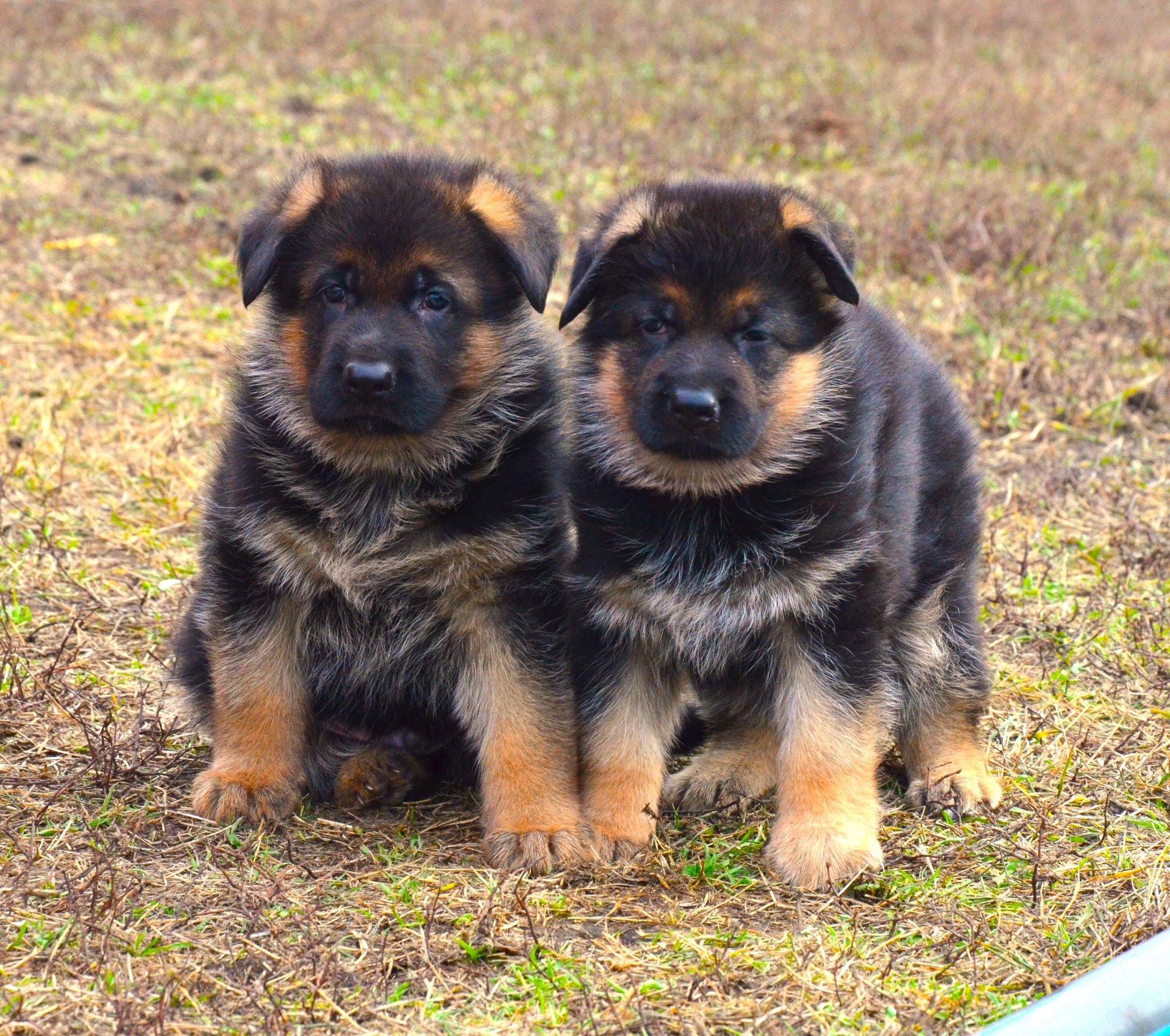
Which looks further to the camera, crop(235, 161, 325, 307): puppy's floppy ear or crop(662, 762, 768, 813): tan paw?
crop(662, 762, 768, 813): tan paw

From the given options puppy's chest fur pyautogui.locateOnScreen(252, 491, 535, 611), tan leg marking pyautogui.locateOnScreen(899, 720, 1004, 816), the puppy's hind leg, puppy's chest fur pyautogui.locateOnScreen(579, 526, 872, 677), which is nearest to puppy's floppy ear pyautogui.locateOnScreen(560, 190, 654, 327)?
puppy's chest fur pyautogui.locateOnScreen(252, 491, 535, 611)

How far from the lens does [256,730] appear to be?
4.18m

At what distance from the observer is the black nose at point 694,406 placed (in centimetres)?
371

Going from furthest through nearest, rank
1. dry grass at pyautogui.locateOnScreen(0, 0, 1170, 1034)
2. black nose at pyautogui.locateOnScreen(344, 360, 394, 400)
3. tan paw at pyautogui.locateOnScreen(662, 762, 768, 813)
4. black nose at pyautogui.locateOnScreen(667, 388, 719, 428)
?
tan paw at pyautogui.locateOnScreen(662, 762, 768, 813), black nose at pyautogui.locateOnScreen(344, 360, 394, 400), black nose at pyautogui.locateOnScreen(667, 388, 719, 428), dry grass at pyautogui.locateOnScreen(0, 0, 1170, 1034)

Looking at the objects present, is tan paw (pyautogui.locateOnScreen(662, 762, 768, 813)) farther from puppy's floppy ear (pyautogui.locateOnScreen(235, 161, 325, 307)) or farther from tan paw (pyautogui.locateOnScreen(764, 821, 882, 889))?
puppy's floppy ear (pyautogui.locateOnScreen(235, 161, 325, 307))

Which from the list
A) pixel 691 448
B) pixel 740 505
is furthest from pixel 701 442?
pixel 740 505

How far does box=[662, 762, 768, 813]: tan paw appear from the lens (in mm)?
4461

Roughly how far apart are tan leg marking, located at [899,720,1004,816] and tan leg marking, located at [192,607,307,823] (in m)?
1.98

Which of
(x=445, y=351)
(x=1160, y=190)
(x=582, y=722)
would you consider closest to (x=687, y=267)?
(x=445, y=351)

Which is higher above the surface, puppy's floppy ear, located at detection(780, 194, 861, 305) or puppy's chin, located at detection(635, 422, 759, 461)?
puppy's floppy ear, located at detection(780, 194, 861, 305)

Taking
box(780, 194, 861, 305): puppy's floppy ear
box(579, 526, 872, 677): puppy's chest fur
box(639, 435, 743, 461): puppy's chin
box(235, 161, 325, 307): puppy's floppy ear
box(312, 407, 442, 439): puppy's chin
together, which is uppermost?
box(780, 194, 861, 305): puppy's floppy ear

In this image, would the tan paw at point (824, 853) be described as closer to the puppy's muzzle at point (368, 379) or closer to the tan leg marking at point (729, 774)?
the tan leg marking at point (729, 774)

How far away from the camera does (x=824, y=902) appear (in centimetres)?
377

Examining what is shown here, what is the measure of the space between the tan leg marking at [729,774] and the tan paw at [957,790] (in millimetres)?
475
